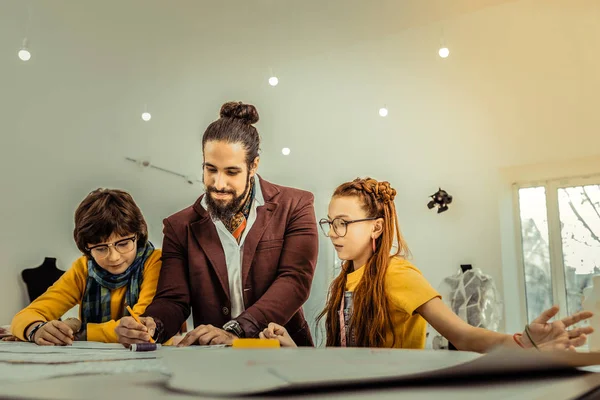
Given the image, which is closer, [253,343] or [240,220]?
[253,343]

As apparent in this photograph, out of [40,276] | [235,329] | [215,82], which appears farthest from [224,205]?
[40,276]

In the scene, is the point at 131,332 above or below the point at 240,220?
below

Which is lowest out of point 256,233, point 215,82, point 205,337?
point 205,337

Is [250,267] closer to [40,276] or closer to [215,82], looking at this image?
[215,82]

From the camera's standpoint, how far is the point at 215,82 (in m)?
2.12

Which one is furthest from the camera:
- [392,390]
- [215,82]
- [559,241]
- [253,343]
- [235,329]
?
[559,241]

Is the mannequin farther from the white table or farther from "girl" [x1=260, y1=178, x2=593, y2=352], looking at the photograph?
the white table

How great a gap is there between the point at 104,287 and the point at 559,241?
3.07 metres

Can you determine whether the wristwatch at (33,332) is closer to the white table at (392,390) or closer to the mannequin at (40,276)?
the mannequin at (40,276)

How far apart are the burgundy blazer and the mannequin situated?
3.01ft

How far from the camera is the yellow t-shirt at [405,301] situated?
3.56 feet

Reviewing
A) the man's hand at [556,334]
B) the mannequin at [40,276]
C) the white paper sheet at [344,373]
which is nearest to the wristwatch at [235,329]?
the man's hand at [556,334]

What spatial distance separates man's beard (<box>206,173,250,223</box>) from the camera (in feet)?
4.63

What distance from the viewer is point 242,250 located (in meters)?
1.40
